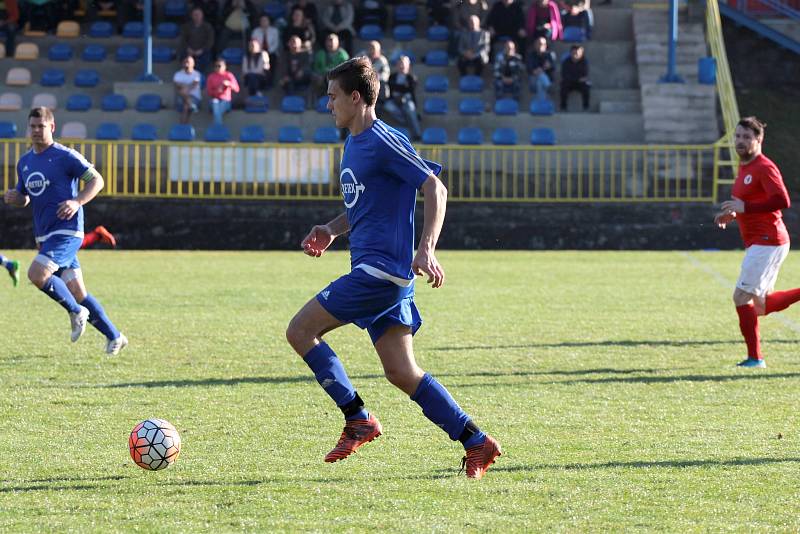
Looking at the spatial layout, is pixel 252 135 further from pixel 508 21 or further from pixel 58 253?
pixel 58 253

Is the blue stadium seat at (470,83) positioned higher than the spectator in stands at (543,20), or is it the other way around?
the spectator in stands at (543,20)

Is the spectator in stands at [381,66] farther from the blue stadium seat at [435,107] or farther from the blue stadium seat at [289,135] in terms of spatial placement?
the blue stadium seat at [289,135]

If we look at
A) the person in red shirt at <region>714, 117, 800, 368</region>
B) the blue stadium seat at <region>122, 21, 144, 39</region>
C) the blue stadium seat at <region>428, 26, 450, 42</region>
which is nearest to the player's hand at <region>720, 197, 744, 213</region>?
the person in red shirt at <region>714, 117, 800, 368</region>

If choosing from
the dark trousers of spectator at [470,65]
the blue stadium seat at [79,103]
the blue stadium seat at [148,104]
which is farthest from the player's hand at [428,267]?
the blue stadium seat at [79,103]

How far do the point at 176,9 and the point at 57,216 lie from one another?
19.2 m

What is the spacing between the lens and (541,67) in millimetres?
24250

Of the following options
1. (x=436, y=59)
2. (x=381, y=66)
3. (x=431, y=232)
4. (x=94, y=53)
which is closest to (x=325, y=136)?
(x=381, y=66)

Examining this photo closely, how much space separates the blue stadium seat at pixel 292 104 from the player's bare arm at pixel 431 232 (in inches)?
750

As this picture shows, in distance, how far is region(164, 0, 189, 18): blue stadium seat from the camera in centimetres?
2773

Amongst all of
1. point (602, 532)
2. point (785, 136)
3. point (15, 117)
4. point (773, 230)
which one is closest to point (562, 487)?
point (602, 532)

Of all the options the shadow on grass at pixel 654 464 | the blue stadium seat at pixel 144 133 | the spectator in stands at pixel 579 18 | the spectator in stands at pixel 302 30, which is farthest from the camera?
the spectator in stands at pixel 579 18

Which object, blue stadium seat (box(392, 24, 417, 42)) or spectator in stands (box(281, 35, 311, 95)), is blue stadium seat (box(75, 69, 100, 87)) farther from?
blue stadium seat (box(392, 24, 417, 42))

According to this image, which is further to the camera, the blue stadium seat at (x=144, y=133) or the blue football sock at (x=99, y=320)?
the blue stadium seat at (x=144, y=133)

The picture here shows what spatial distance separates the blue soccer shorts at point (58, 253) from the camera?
31.0 ft
